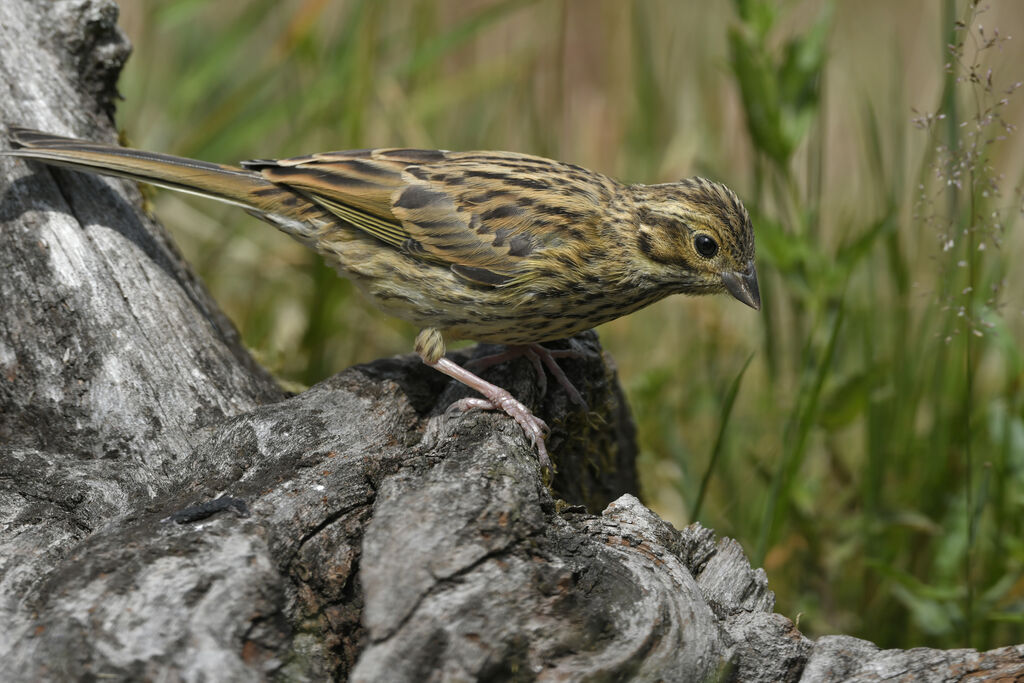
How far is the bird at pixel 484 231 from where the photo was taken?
4074 mm

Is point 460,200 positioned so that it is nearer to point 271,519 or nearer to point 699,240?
point 699,240

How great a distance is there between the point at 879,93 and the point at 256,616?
664 centimetres

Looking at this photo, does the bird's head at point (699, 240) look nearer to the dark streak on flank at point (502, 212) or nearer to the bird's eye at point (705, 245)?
the bird's eye at point (705, 245)

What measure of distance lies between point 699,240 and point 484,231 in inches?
34.0

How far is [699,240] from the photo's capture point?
414 cm

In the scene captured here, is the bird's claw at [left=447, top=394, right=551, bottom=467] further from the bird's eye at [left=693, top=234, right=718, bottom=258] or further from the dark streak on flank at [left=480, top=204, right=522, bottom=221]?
the bird's eye at [left=693, top=234, right=718, bottom=258]

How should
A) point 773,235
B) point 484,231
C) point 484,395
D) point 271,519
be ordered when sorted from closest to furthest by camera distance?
point 271,519 < point 484,395 < point 484,231 < point 773,235

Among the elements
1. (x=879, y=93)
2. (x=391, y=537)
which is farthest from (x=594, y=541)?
(x=879, y=93)

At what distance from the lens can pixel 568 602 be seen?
2.55 meters

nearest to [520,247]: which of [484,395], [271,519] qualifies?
[484,395]

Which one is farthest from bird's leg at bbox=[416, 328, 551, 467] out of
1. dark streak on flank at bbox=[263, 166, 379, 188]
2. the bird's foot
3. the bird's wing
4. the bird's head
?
the bird's head

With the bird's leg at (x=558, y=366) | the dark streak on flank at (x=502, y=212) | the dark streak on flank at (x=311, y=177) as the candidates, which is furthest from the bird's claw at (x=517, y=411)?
the dark streak on flank at (x=311, y=177)

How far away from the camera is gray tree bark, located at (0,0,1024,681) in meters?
2.40

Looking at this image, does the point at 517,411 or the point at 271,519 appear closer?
the point at 271,519
